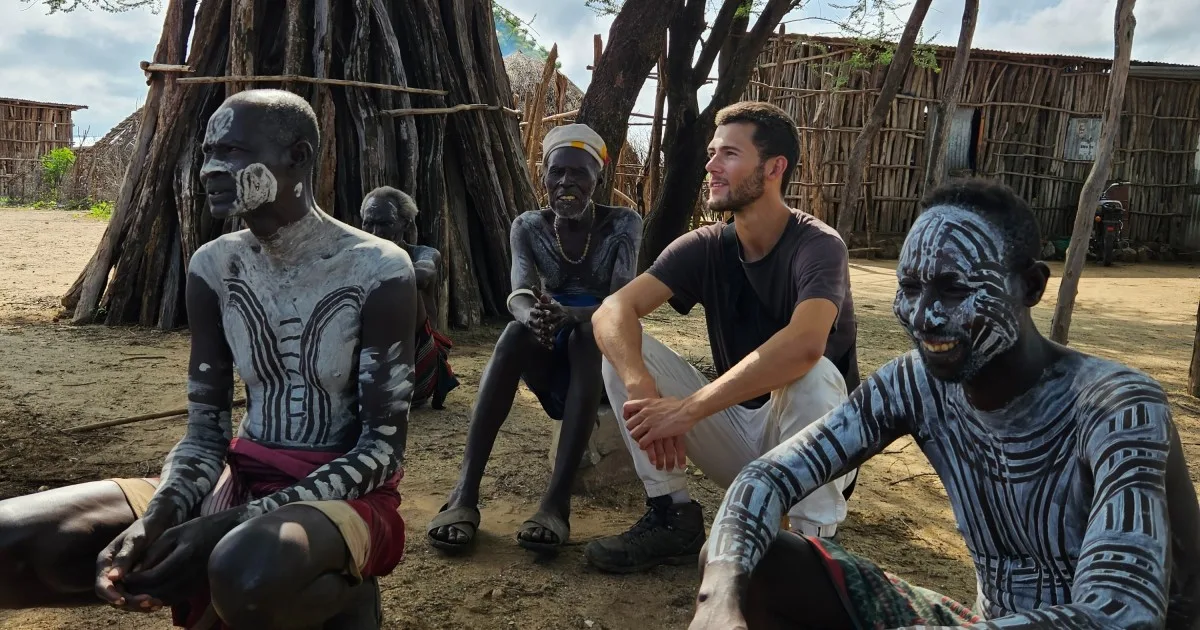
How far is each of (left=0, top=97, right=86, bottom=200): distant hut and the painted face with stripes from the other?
26291 millimetres

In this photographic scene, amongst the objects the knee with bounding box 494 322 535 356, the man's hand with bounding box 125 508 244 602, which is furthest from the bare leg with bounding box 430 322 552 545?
the man's hand with bounding box 125 508 244 602

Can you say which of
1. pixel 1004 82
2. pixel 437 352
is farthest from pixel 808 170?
pixel 437 352

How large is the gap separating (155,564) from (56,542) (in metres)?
0.24

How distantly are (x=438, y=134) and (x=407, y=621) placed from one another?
5217 mm

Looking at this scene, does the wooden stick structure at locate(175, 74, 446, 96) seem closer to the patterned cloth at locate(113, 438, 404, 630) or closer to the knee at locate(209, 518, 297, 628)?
the patterned cloth at locate(113, 438, 404, 630)

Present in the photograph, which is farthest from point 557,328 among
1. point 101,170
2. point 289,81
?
point 101,170

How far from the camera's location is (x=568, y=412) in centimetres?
357

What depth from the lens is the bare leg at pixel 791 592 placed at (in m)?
1.94

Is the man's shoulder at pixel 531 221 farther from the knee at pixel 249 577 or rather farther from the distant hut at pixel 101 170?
the distant hut at pixel 101 170

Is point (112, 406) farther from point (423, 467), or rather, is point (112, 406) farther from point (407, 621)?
point (407, 621)

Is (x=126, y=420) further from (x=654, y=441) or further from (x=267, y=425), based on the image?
(x=654, y=441)

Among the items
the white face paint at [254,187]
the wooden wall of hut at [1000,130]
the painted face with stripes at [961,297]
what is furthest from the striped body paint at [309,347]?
the wooden wall of hut at [1000,130]

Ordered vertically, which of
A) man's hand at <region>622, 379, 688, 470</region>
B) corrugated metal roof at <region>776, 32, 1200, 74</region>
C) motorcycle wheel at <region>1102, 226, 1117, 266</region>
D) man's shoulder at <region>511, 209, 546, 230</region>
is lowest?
man's hand at <region>622, 379, 688, 470</region>

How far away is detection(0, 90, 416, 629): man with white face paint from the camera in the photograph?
6.78 ft
